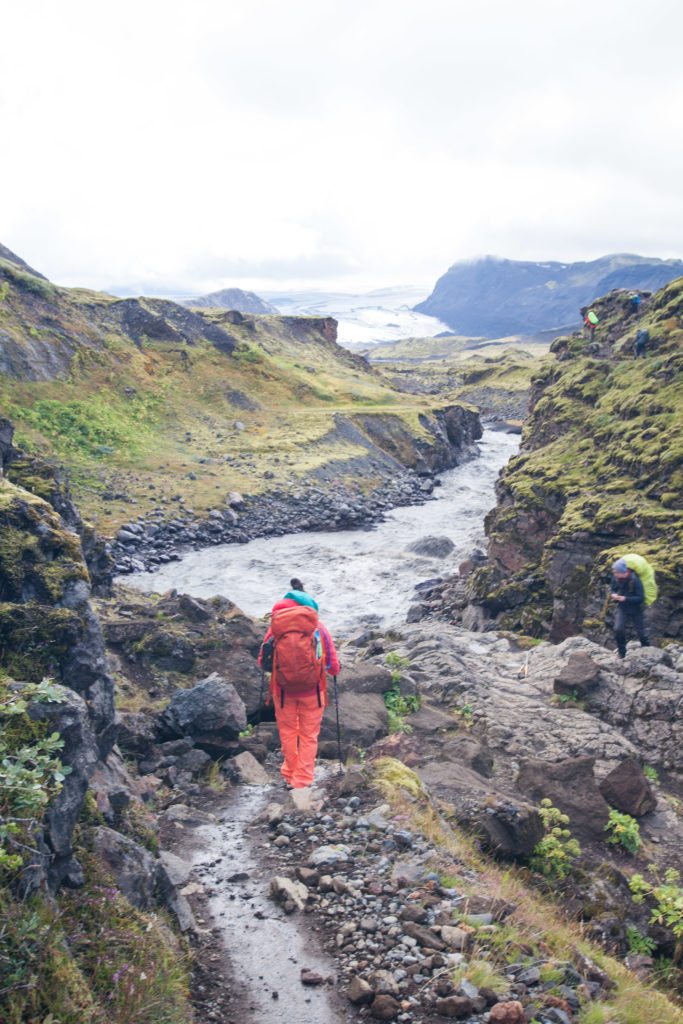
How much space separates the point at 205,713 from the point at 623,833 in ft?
22.7

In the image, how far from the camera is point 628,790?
11.0 metres

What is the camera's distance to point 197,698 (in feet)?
36.5

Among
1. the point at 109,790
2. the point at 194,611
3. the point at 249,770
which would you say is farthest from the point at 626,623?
the point at 109,790

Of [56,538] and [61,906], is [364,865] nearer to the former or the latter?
[61,906]

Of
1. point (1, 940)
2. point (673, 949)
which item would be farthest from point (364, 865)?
point (673, 949)

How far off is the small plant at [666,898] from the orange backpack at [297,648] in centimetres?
544

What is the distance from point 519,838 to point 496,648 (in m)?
9.43

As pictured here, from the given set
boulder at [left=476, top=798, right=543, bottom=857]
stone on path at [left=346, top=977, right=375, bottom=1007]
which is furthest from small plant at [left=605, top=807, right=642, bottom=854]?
stone on path at [left=346, top=977, right=375, bottom=1007]

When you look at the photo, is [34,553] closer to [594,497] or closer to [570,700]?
[570,700]

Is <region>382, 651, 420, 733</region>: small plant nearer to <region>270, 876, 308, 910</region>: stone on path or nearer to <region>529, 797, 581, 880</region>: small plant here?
<region>529, 797, 581, 880</region>: small plant

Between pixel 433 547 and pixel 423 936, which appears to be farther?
pixel 433 547

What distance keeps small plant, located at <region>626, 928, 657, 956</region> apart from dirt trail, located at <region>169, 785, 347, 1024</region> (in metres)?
5.03

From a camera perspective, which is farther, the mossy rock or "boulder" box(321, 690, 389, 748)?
"boulder" box(321, 690, 389, 748)

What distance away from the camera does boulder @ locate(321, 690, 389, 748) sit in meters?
11.5
